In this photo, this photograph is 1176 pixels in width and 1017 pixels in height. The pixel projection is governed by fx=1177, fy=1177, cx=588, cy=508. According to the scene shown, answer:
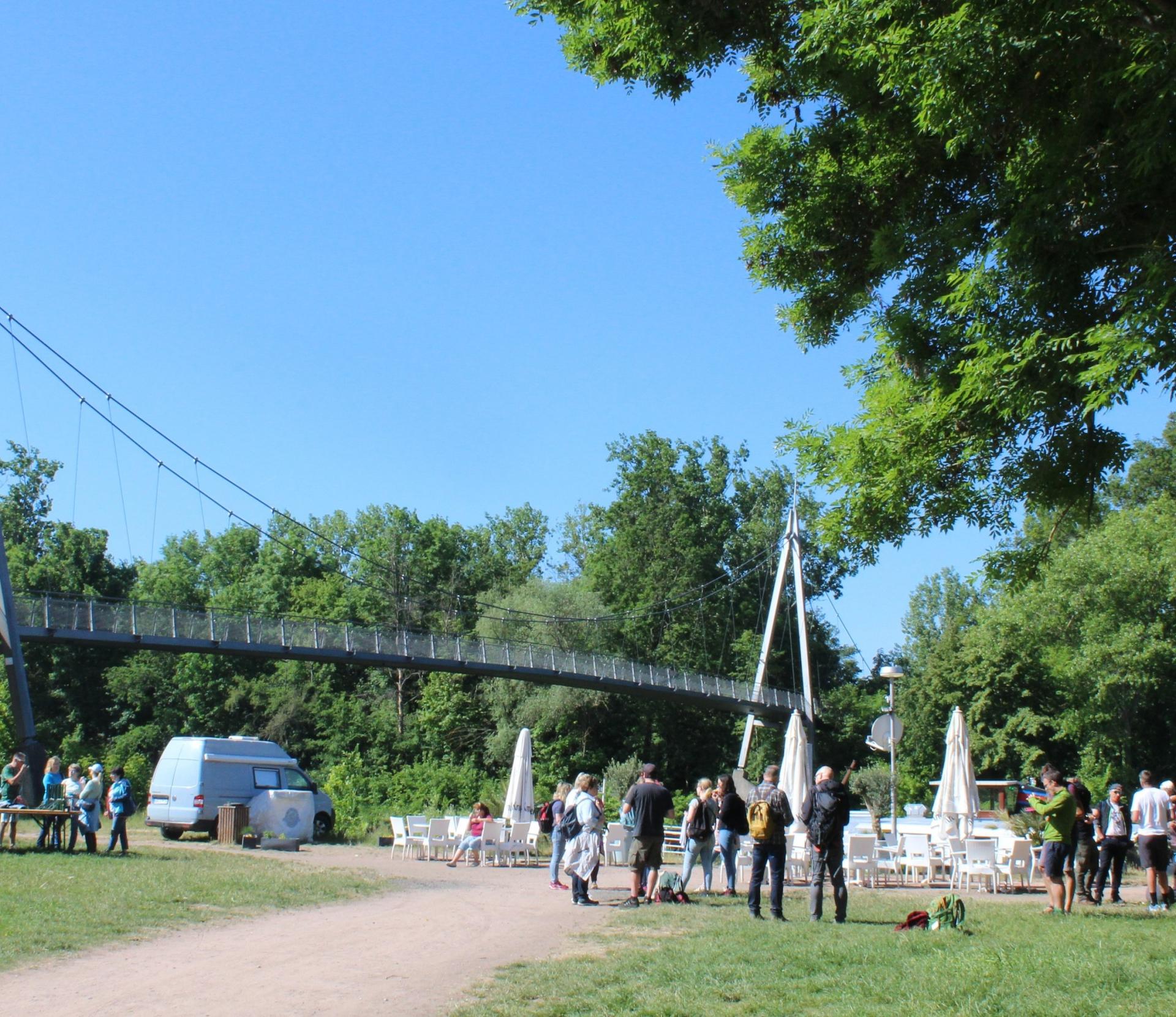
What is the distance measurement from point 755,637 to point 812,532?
152 feet

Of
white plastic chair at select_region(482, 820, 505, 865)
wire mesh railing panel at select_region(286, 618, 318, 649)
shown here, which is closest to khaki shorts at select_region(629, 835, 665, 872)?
white plastic chair at select_region(482, 820, 505, 865)

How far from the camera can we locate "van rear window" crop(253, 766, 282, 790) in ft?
79.5

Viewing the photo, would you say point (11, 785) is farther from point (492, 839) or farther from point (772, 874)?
point (772, 874)

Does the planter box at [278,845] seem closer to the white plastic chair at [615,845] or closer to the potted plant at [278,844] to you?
the potted plant at [278,844]

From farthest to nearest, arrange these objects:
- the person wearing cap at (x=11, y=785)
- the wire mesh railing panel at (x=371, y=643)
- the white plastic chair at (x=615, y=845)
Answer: the wire mesh railing panel at (x=371, y=643), the white plastic chair at (x=615, y=845), the person wearing cap at (x=11, y=785)

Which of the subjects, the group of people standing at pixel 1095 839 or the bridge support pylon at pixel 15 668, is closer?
the group of people standing at pixel 1095 839

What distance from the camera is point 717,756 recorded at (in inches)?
1960

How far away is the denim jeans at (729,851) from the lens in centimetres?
1325

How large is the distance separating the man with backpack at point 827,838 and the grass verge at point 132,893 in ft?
16.0

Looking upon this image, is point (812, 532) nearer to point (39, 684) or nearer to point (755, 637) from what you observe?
point (755, 637)

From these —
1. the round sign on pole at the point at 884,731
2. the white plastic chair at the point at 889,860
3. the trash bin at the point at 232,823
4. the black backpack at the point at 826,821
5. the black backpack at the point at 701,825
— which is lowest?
the trash bin at the point at 232,823

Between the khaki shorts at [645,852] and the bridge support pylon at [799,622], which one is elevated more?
the bridge support pylon at [799,622]

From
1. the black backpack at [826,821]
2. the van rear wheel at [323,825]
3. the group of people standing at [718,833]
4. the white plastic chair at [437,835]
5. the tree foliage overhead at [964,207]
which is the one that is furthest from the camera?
the van rear wheel at [323,825]

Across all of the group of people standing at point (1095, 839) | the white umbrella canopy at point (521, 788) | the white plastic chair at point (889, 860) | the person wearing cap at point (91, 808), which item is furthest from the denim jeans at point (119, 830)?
the group of people standing at point (1095, 839)
